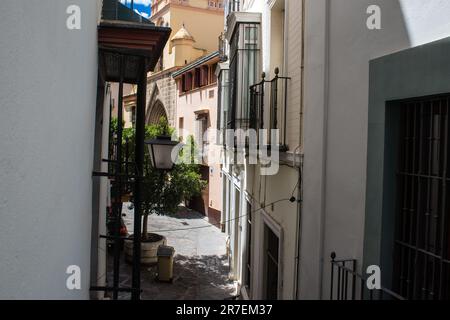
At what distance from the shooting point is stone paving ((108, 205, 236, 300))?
1075 centimetres

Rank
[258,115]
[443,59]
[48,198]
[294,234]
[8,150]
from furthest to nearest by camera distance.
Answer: [258,115] < [294,234] < [443,59] < [48,198] < [8,150]

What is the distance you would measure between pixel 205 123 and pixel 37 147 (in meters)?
19.3

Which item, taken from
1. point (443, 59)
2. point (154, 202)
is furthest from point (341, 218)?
point (154, 202)

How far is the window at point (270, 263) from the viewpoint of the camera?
7.25 m

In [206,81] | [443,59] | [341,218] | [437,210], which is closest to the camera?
[443,59]

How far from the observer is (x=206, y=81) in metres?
20.5

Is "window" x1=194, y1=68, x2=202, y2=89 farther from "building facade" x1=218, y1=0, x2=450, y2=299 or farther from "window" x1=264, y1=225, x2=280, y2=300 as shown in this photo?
"window" x1=264, y1=225, x2=280, y2=300

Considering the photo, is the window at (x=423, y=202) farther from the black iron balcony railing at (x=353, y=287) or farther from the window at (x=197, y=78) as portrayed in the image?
the window at (x=197, y=78)

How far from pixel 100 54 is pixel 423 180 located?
2996 millimetres

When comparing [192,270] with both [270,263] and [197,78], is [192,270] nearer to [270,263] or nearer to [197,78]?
[270,263]

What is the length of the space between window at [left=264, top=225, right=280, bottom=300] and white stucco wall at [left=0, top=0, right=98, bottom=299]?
198 inches

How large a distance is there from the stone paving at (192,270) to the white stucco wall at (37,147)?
25.0ft

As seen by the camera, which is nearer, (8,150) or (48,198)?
(8,150)
